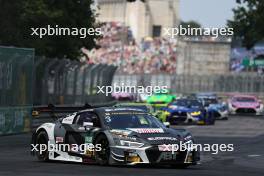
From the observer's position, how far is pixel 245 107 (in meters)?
51.6

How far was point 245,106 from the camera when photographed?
51.6 metres

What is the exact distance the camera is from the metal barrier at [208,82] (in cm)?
7806

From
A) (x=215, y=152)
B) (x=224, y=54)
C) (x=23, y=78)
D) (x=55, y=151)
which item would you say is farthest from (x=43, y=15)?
(x=224, y=54)

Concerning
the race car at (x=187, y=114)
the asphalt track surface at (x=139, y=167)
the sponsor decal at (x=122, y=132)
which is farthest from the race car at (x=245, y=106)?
the sponsor decal at (x=122, y=132)

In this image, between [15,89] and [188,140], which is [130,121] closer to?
[188,140]

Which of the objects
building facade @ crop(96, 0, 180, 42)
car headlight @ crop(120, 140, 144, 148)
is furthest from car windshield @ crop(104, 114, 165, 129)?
building facade @ crop(96, 0, 180, 42)

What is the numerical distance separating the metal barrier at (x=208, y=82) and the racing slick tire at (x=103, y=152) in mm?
58343

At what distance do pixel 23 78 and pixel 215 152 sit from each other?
9.21m

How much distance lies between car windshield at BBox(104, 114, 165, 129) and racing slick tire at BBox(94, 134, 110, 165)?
1.00ft

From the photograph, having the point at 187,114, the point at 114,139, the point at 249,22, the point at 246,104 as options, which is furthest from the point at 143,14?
the point at 114,139

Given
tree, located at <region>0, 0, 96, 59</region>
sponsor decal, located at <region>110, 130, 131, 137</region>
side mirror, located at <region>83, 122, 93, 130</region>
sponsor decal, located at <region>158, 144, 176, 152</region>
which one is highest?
tree, located at <region>0, 0, 96, 59</region>

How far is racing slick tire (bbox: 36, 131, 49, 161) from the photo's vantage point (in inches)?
736

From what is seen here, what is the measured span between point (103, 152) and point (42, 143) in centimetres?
216

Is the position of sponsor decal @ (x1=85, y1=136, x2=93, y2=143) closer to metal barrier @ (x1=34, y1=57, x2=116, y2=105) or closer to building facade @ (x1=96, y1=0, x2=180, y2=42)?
metal barrier @ (x1=34, y1=57, x2=116, y2=105)
